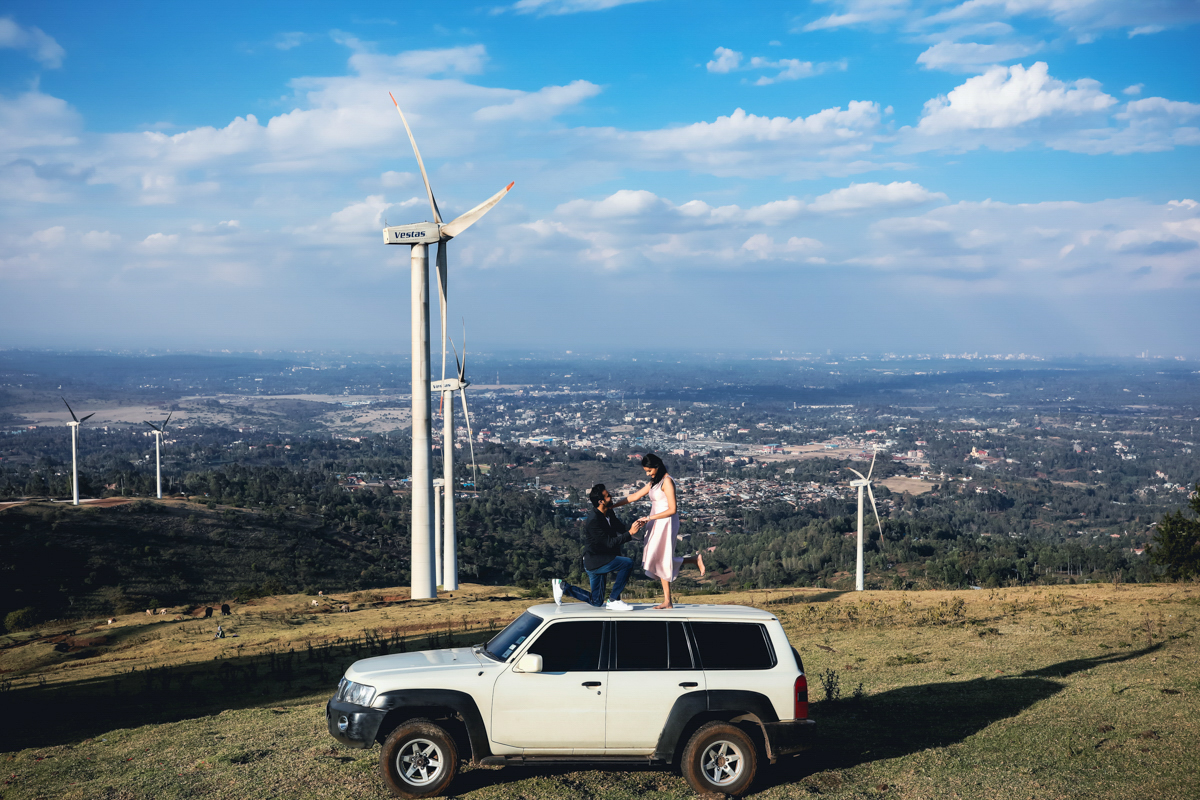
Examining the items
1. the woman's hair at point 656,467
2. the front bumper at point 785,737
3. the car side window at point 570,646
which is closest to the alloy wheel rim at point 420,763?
the car side window at point 570,646

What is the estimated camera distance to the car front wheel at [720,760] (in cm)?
898

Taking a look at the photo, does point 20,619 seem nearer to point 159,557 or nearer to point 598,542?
point 159,557

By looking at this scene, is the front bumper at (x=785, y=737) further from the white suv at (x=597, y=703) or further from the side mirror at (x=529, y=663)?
the side mirror at (x=529, y=663)

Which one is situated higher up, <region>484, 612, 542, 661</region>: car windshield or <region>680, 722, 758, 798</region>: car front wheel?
<region>484, 612, 542, 661</region>: car windshield

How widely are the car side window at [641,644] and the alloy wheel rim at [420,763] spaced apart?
211 centimetres

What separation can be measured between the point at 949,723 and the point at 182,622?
25.5 m

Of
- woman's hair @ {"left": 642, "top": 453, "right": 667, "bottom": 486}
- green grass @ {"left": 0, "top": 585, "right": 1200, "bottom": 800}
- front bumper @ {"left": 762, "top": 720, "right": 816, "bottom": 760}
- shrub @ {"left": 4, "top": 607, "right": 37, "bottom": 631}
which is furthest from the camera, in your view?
shrub @ {"left": 4, "top": 607, "right": 37, "bottom": 631}

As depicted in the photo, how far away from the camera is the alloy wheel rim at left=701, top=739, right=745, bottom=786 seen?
357 inches

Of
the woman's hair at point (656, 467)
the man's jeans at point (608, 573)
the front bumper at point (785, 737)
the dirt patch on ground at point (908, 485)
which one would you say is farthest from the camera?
the dirt patch on ground at point (908, 485)

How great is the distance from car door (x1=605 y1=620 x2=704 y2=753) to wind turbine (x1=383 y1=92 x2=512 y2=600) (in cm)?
2438

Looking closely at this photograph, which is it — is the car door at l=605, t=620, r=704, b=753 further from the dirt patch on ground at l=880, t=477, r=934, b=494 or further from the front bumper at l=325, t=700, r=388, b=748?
the dirt patch on ground at l=880, t=477, r=934, b=494

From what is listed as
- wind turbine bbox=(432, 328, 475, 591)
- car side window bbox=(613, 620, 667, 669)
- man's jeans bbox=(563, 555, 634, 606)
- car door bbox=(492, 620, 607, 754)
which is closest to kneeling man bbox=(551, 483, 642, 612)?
man's jeans bbox=(563, 555, 634, 606)

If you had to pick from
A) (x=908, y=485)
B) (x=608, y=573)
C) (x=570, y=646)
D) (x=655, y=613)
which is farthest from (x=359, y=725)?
(x=908, y=485)

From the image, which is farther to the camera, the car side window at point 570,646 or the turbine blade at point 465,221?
the turbine blade at point 465,221
